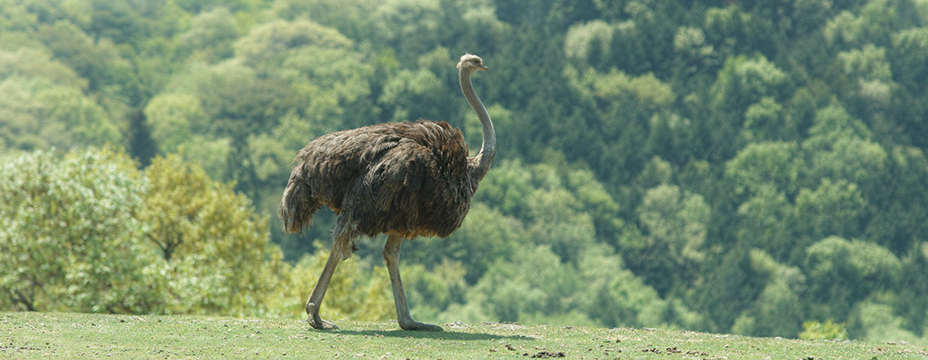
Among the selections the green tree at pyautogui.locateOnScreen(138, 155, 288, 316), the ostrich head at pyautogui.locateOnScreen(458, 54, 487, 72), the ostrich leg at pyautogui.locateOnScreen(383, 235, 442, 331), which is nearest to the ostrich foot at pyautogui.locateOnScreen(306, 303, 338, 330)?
the ostrich leg at pyautogui.locateOnScreen(383, 235, 442, 331)

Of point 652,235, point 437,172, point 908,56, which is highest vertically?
point 908,56

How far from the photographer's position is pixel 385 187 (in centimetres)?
952

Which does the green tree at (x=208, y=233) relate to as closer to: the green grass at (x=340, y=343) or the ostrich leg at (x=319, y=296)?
the green grass at (x=340, y=343)

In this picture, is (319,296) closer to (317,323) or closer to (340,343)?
(317,323)

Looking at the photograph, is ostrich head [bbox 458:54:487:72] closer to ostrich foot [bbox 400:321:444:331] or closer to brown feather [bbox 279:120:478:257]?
brown feather [bbox 279:120:478:257]

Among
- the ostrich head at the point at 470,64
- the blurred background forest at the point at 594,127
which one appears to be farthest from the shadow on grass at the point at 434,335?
the blurred background forest at the point at 594,127

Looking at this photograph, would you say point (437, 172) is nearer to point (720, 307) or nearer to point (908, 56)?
point (720, 307)

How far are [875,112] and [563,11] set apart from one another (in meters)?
35.0

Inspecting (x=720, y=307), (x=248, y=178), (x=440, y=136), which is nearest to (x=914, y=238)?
(x=720, y=307)

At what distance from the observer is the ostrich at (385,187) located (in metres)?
9.59

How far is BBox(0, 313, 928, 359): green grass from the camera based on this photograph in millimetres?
8008

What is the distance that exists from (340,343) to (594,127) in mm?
88333

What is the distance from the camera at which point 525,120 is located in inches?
3720

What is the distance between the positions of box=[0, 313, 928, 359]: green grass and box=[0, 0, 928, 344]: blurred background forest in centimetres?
5073
